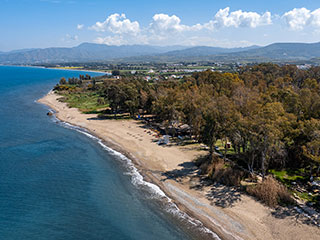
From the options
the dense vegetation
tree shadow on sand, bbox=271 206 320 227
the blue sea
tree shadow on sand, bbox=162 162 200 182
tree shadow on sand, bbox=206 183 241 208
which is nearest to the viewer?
tree shadow on sand, bbox=271 206 320 227

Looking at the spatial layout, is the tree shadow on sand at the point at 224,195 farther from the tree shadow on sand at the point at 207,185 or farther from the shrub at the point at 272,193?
the shrub at the point at 272,193

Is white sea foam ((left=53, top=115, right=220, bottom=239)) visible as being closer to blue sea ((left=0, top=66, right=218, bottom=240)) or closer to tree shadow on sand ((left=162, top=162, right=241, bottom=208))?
blue sea ((left=0, top=66, right=218, bottom=240))

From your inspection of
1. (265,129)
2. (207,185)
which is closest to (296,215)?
(265,129)

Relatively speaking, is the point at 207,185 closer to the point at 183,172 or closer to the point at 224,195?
the point at 224,195

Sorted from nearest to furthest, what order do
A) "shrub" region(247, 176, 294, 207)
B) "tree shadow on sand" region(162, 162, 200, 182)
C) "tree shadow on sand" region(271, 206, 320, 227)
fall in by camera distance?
"tree shadow on sand" region(271, 206, 320, 227) < "shrub" region(247, 176, 294, 207) < "tree shadow on sand" region(162, 162, 200, 182)

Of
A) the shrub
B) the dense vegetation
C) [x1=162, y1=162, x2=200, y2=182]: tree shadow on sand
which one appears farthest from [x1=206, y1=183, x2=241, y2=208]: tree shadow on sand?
[x1=162, y1=162, x2=200, y2=182]: tree shadow on sand

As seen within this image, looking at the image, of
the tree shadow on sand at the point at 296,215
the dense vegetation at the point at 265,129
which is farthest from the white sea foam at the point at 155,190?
the dense vegetation at the point at 265,129
